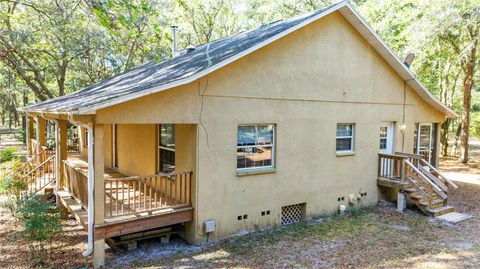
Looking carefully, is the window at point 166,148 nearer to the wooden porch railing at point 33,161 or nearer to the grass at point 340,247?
the grass at point 340,247

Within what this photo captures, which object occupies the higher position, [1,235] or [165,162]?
[165,162]

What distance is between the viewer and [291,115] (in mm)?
9516

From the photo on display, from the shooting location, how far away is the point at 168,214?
7.69 meters

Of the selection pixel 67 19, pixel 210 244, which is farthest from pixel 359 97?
pixel 67 19

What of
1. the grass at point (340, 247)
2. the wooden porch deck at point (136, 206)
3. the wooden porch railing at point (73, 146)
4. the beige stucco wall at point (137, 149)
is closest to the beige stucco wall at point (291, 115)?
the beige stucco wall at point (137, 149)

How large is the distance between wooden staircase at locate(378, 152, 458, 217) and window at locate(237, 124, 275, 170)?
487 centimetres

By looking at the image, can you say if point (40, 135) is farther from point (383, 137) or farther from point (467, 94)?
point (467, 94)

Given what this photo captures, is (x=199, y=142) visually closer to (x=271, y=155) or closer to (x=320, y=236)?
(x=271, y=155)

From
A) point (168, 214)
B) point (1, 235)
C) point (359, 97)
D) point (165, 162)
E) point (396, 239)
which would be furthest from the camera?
point (359, 97)

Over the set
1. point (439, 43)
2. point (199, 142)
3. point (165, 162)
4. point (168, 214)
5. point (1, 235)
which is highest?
point (439, 43)

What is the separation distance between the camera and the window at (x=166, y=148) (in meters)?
9.34

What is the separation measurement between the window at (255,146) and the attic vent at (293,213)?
61.1 inches

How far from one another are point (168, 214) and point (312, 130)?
16.3ft

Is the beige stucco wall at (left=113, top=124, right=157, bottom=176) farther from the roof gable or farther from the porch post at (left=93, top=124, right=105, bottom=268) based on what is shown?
the porch post at (left=93, top=124, right=105, bottom=268)
